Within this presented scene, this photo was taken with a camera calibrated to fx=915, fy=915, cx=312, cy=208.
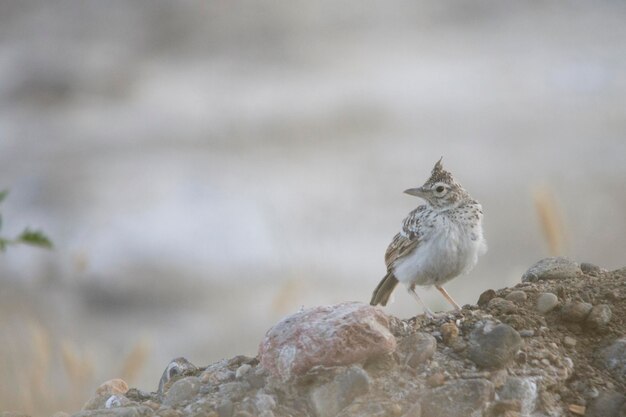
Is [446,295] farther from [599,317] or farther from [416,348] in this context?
[416,348]

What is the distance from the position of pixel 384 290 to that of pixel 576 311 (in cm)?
191

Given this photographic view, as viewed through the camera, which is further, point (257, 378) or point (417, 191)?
point (417, 191)

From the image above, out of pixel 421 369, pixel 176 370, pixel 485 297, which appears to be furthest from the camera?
pixel 485 297

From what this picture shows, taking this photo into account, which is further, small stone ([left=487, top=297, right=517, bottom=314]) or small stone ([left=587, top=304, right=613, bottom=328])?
small stone ([left=487, top=297, right=517, bottom=314])

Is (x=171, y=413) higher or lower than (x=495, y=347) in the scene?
higher

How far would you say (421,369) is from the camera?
214 inches

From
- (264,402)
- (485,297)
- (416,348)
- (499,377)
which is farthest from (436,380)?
(485,297)

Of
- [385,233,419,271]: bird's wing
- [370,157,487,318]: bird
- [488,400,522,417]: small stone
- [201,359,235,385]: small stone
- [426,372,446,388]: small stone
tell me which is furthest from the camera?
[385,233,419,271]: bird's wing

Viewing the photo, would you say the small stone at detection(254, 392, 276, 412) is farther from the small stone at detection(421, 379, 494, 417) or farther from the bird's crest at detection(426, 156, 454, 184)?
the bird's crest at detection(426, 156, 454, 184)

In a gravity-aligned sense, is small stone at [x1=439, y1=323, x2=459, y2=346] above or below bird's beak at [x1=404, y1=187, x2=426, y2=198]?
below

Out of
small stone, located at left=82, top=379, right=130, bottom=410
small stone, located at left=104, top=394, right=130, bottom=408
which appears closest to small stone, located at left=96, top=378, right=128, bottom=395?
small stone, located at left=82, top=379, right=130, bottom=410

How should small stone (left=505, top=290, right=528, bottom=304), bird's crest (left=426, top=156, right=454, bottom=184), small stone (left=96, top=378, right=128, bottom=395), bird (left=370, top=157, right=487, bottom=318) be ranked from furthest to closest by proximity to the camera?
bird's crest (left=426, top=156, right=454, bottom=184) < bird (left=370, top=157, right=487, bottom=318) < small stone (left=96, top=378, right=128, bottom=395) < small stone (left=505, top=290, right=528, bottom=304)

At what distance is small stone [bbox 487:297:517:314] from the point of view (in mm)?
6039

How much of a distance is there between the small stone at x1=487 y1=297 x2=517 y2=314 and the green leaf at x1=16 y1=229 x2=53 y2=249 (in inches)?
117
